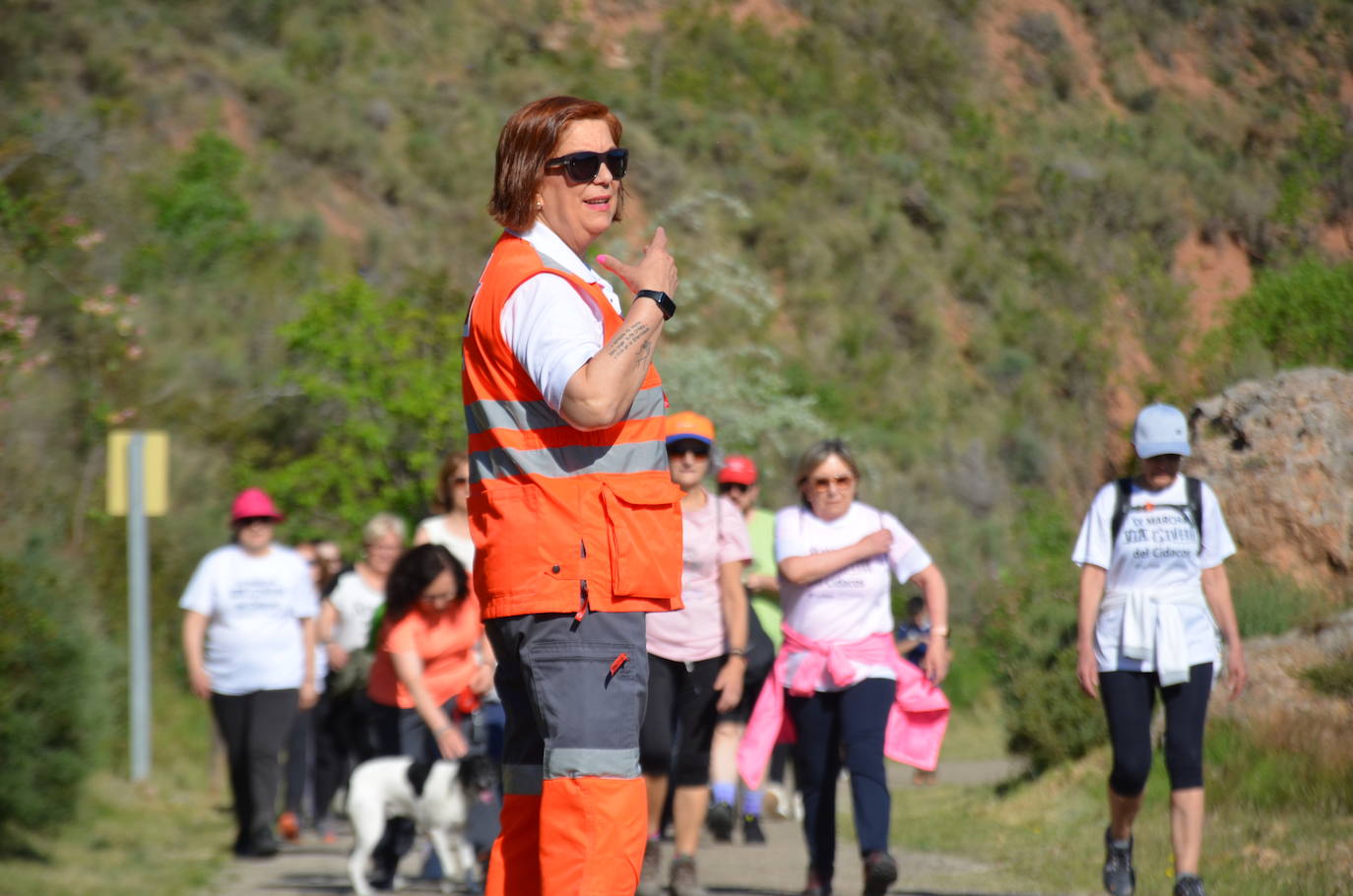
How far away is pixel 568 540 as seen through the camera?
3.48 m

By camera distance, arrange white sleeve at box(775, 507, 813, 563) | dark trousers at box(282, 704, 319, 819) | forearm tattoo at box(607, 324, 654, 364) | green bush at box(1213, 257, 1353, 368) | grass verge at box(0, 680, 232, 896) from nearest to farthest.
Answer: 1. forearm tattoo at box(607, 324, 654, 364)
2. white sleeve at box(775, 507, 813, 563)
3. grass verge at box(0, 680, 232, 896)
4. dark trousers at box(282, 704, 319, 819)
5. green bush at box(1213, 257, 1353, 368)

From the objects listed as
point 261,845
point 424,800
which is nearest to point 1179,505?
point 424,800

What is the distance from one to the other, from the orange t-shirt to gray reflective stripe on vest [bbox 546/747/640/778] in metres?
4.35

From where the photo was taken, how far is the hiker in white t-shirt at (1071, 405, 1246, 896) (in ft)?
22.1

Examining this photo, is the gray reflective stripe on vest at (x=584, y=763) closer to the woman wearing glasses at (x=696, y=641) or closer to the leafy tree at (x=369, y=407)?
the woman wearing glasses at (x=696, y=641)

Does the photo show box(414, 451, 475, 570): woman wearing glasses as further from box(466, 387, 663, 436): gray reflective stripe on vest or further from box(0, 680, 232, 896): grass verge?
box(466, 387, 663, 436): gray reflective stripe on vest

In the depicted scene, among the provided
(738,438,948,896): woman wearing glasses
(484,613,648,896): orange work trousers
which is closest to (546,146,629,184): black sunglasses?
(484,613,648,896): orange work trousers

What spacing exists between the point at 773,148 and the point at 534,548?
44.5 metres

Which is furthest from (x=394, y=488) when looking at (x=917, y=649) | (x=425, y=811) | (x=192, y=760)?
(x=425, y=811)

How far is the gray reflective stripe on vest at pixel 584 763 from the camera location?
3475 millimetres

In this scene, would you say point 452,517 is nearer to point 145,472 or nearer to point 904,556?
point 904,556

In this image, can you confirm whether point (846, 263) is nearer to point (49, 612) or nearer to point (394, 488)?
point (394, 488)

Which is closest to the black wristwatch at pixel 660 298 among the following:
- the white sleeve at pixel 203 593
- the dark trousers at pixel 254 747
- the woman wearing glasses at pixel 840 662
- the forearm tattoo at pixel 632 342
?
the forearm tattoo at pixel 632 342

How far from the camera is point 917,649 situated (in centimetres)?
1409
